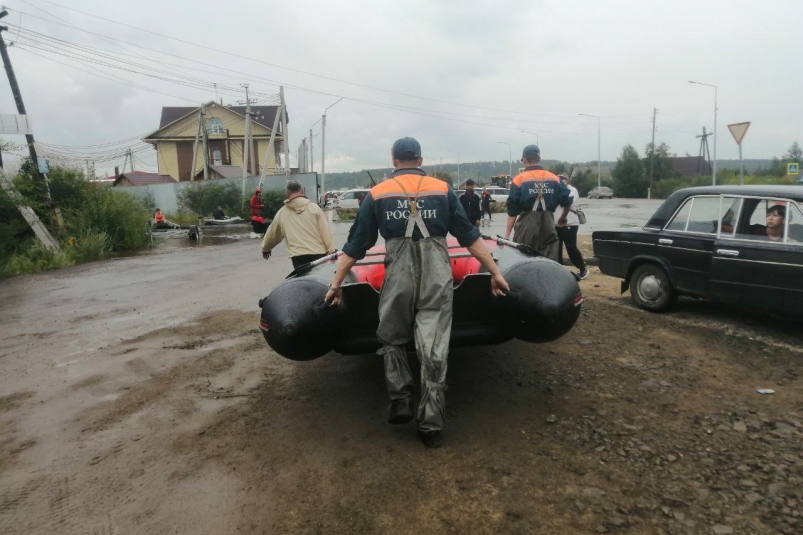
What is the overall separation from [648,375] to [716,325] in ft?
6.06

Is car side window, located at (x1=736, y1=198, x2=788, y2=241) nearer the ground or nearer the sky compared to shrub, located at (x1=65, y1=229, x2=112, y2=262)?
nearer the sky

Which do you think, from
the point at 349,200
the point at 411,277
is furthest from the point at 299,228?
the point at 349,200

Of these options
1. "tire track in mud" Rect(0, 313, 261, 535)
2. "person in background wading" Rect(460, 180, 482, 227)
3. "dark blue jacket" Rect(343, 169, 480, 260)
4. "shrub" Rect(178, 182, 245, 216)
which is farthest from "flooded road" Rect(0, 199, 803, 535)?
"shrub" Rect(178, 182, 245, 216)

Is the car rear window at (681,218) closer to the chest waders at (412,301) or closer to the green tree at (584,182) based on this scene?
the chest waders at (412,301)

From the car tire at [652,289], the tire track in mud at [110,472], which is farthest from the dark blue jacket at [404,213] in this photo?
the car tire at [652,289]

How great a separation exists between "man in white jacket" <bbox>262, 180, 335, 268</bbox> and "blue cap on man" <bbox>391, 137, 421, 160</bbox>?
9.19 ft

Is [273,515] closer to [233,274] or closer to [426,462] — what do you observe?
[426,462]

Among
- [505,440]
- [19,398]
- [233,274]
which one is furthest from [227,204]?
[505,440]

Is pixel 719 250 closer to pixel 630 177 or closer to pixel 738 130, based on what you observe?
pixel 738 130

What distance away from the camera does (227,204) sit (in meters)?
36.8

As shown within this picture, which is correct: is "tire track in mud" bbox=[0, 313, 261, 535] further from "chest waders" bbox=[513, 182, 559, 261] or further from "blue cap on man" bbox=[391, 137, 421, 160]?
"chest waders" bbox=[513, 182, 559, 261]

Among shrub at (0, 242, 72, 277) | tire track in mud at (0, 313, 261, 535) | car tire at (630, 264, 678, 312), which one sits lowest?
tire track in mud at (0, 313, 261, 535)

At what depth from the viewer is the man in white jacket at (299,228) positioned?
6.65 m

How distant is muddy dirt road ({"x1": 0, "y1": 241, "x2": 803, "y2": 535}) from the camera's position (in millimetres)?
2922
